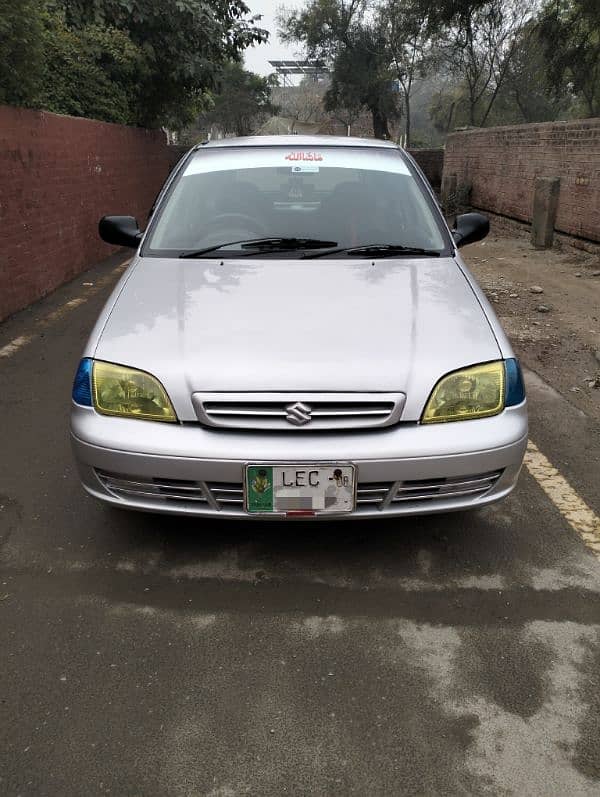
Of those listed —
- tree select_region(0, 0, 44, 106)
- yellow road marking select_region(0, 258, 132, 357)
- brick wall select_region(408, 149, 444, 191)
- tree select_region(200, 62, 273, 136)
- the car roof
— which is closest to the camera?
the car roof

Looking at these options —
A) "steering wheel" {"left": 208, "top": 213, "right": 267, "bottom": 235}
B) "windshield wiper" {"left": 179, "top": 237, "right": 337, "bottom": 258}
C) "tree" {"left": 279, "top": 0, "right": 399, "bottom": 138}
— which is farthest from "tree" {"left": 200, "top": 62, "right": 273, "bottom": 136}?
"windshield wiper" {"left": 179, "top": 237, "right": 337, "bottom": 258}

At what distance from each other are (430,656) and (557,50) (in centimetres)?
2106

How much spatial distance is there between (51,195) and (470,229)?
208 inches

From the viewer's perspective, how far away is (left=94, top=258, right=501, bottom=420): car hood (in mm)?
2441

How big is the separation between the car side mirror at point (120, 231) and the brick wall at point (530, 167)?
284 inches

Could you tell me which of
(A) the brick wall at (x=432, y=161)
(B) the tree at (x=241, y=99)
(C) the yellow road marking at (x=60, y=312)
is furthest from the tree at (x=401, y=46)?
(C) the yellow road marking at (x=60, y=312)

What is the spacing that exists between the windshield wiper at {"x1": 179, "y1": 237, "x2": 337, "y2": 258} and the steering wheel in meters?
0.13

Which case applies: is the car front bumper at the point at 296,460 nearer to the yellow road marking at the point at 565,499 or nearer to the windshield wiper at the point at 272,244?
the yellow road marking at the point at 565,499

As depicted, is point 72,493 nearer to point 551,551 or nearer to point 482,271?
point 551,551

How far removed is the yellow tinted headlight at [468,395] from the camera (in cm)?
247

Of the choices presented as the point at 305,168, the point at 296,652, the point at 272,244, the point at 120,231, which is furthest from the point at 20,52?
the point at 296,652

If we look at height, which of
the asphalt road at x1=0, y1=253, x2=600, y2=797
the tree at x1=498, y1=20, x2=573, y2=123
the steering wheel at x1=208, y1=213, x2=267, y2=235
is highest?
the tree at x1=498, y1=20, x2=573, y2=123

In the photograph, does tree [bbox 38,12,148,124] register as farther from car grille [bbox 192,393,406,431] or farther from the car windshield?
car grille [bbox 192,393,406,431]

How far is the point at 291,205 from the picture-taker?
3.77 metres
